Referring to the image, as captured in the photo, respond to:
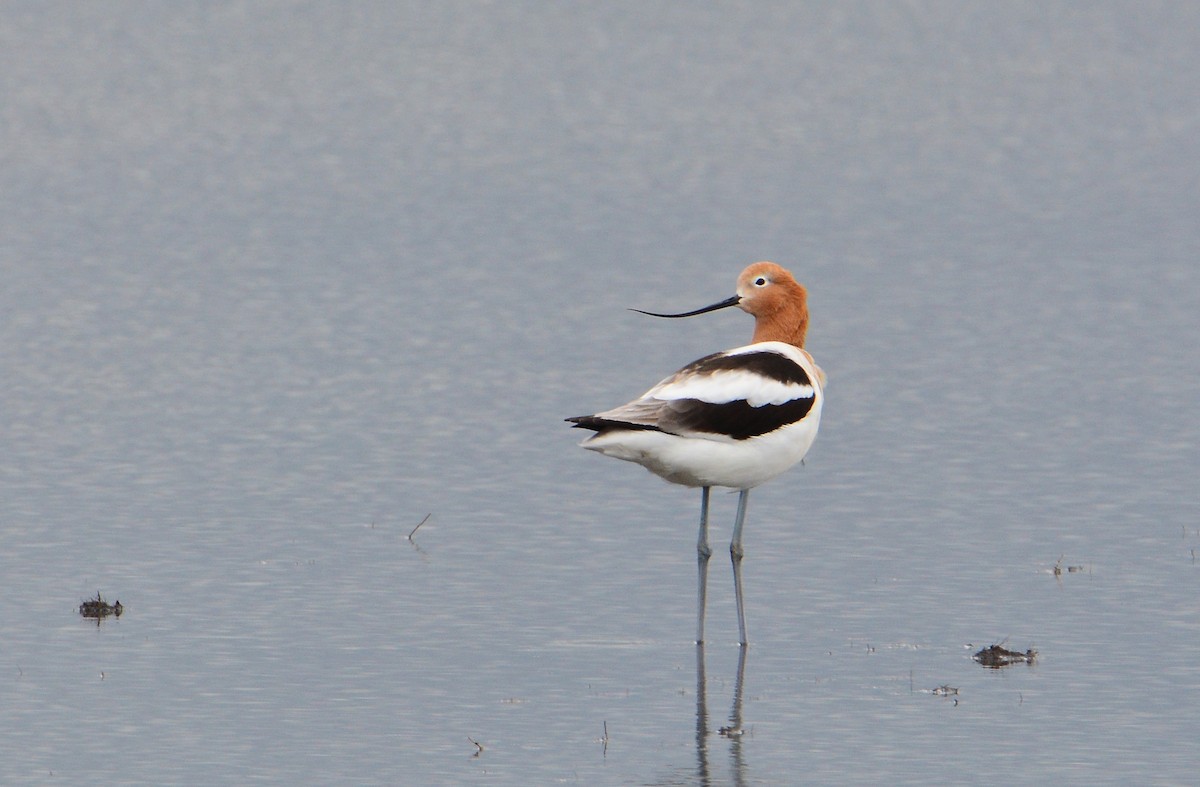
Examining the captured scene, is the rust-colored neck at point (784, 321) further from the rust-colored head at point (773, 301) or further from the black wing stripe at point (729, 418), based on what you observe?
the black wing stripe at point (729, 418)

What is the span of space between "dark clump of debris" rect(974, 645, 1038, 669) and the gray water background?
0.12 m

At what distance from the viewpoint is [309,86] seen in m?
47.6

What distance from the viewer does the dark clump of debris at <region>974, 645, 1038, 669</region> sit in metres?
11.0

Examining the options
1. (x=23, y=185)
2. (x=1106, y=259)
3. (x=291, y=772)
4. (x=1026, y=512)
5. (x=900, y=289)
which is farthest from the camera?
(x=23, y=185)

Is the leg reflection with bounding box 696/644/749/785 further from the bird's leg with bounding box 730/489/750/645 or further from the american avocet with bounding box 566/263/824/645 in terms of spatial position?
the american avocet with bounding box 566/263/824/645

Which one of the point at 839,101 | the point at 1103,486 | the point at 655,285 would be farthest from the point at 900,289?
the point at 839,101

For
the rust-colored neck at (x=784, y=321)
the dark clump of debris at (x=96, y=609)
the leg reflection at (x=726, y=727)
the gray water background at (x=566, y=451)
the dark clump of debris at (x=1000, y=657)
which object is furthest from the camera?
the rust-colored neck at (x=784, y=321)

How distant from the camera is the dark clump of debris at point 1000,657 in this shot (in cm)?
1102

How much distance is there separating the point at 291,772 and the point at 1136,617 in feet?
15.9

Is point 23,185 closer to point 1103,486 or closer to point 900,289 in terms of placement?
point 900,289

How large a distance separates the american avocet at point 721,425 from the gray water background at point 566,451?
0.81 m

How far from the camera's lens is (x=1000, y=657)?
11.0 metres

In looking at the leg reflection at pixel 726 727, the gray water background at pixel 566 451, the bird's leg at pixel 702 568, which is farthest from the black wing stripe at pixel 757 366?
the leg reflection at pixel 726 727

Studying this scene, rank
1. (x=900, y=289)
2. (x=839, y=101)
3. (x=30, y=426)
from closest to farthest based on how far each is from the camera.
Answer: (x=30, y=426)
(x=900, y=289)
(x=839, y=101)
